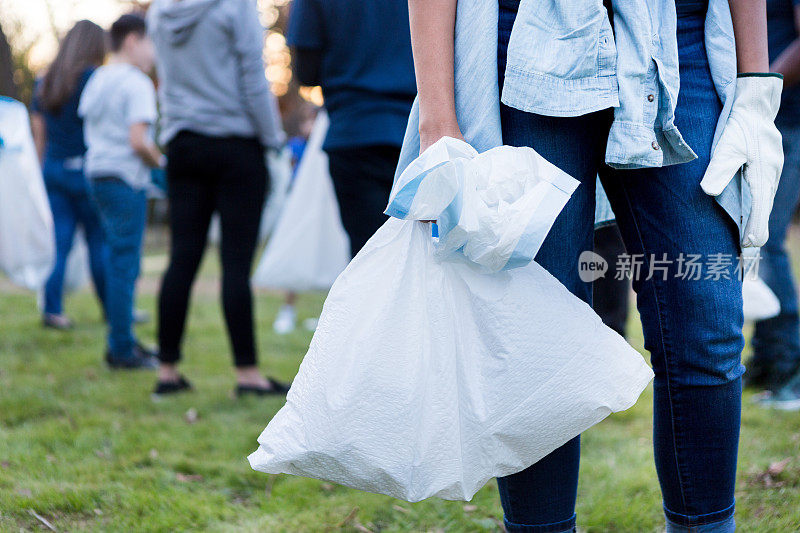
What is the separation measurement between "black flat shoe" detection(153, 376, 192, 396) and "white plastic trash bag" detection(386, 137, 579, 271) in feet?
7.63

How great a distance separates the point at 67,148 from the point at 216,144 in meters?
1.77

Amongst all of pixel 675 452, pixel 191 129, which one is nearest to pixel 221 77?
pixel 191 129

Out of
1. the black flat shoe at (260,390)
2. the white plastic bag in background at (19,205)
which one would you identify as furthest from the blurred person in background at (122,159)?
the black flat shoe at (260,390)

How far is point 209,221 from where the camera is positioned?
322 cm

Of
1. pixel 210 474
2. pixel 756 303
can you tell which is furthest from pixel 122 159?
pixel 756 303

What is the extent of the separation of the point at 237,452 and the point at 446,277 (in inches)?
60.0

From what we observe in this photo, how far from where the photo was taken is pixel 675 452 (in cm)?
140

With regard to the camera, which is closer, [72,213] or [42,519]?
[42,519]

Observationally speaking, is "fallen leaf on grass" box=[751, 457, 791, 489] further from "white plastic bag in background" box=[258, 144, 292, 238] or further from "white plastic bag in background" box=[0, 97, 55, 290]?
"white plastic bag in background" box=[0, 97, 55, 290]

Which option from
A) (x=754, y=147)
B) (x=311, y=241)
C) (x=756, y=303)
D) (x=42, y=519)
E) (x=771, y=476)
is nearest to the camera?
(x=754, y=147)

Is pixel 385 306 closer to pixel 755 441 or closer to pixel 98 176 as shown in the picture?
pixel 755 441

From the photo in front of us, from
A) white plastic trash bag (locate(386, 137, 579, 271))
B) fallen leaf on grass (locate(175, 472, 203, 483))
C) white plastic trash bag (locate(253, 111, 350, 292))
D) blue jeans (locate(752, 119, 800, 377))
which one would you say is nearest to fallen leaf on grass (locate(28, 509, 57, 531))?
fallen leaf on grass (locate(175, 472, 203, 483))

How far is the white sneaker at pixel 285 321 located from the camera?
15.9 feet

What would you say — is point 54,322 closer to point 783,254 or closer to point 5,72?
point 5,72
